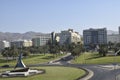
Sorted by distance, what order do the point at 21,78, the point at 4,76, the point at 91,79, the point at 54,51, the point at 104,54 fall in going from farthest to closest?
the point at 54,51
the point at 104,54
the point at 4,76
the point at 21,78
the point at 91,79

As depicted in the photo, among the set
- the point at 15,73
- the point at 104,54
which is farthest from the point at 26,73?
the point at 104,54

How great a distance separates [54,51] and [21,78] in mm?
105715

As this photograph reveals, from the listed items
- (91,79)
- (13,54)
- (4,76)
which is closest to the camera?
(91,79)

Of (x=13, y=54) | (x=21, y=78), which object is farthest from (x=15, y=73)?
(x=13, y=54)

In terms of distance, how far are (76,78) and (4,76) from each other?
60.8 feet

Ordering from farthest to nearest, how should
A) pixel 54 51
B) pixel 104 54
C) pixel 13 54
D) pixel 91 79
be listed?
pixel 54 51
pixel 13 54
pixel 104 54
pixel 91 79

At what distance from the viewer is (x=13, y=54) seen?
160 meters

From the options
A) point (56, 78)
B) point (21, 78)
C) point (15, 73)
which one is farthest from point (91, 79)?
point (15, 73)

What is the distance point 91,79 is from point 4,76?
2181cm

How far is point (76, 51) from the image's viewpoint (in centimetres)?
14638

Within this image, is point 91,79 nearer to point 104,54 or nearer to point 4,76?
point 4,76

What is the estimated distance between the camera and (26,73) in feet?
238

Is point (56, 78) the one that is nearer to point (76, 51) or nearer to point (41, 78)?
point (41, 78)

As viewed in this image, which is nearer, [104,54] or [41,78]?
[41,78]
